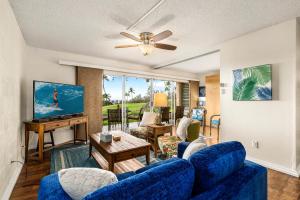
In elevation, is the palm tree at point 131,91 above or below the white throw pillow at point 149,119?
above

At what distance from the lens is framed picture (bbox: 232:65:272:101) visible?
2.79 metres

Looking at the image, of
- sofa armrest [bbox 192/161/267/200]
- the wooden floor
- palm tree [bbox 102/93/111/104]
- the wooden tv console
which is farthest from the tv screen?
sofa armrest [bbox 192/161/267/200]

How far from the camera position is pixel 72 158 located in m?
3.21

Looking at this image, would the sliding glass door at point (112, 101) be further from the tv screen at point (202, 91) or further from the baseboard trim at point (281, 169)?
the tv screen at point (202, 91)

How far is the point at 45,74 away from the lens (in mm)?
4047

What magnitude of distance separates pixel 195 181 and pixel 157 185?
35 cm

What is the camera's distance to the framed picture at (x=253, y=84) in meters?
2.79

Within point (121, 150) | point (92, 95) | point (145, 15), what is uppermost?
point (145, 15)

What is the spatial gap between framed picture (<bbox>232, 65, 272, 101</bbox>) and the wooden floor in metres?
1.24

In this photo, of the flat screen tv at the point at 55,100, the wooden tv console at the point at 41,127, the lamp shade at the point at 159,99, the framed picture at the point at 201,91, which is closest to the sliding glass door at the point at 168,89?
the framed picture at the point at 201,91

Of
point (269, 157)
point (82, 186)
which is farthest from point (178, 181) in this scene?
point (269, 157)

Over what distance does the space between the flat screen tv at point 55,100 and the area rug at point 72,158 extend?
782mm

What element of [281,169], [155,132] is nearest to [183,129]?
[155,132]

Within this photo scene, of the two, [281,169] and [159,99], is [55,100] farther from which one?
[281,169]
